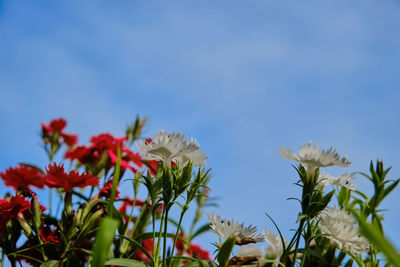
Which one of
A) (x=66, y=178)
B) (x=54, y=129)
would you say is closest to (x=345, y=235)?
(x=66, y=178)

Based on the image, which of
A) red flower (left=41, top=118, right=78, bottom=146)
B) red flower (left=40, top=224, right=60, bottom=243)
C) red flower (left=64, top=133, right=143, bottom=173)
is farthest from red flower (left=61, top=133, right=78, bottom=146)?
red flower (left=40, top=224, right=60, bottom=243)

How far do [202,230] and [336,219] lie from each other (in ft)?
2.54

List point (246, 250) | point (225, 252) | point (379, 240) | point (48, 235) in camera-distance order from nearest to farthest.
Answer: point (379, 240) < point (225, 252) < point (246, 250) < point (48, 235)

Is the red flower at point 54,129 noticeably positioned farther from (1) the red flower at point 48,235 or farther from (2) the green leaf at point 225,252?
(2) the green leaf at point 225,252

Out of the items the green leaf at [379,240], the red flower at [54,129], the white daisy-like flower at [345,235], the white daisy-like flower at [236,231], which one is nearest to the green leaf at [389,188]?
the white daisy-like flower at [345,235]

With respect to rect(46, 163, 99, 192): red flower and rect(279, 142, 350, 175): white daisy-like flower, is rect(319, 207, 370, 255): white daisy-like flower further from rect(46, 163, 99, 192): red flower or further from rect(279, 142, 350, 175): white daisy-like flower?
rect(46, 163, 99, 192): red flower

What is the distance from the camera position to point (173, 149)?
2.62 feet

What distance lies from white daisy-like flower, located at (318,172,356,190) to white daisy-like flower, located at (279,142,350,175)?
0.06 metres

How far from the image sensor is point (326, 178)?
89 centimetres

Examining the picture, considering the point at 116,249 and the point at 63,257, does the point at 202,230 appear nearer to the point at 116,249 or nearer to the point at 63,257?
the point at 116,249

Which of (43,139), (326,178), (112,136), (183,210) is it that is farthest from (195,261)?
(43,139)

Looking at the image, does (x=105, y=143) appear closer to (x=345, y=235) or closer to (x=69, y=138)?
(x=69, y=138)

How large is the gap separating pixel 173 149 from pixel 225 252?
0.24 m

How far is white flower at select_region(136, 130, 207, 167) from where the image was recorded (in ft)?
2.62
